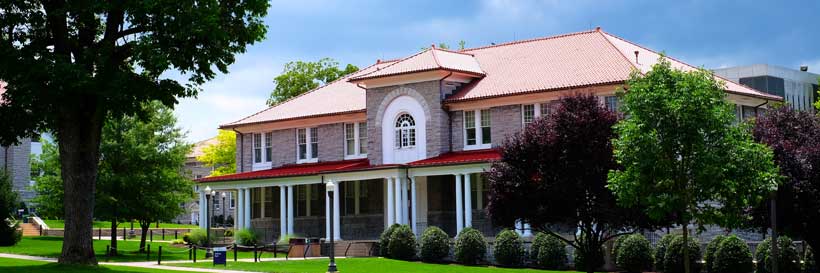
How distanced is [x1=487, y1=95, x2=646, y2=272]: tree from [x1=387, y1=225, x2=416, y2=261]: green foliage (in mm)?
13628

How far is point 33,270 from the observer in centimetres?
3192

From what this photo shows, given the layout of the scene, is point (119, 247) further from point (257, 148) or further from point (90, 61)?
point (90, 61)

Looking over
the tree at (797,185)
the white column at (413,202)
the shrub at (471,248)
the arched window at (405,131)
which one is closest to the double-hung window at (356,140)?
the arched window at (405,131)

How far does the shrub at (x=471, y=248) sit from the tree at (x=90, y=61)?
14.7m

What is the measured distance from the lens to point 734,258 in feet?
124

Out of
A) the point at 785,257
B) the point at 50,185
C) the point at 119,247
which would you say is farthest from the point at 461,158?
the point at 50,185

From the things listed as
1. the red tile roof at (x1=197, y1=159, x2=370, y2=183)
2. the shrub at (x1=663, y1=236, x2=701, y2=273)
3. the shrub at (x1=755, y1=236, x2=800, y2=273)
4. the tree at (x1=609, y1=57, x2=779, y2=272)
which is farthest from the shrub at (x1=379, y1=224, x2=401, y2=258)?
the tree at (x1=609, y1=57, x2=779, y2=272)

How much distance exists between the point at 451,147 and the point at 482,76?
406 centimetres

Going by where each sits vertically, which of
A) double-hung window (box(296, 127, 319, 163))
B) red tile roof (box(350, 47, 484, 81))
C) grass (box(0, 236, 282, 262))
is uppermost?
red tile roof (box(350, 47, 484, 81))

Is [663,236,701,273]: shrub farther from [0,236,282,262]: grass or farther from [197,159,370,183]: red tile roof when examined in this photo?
[0,236,282,262]: grass

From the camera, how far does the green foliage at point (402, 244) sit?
46781mm

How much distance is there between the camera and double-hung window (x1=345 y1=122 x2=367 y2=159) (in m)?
57.2

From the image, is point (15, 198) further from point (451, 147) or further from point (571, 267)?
point (571, 267)

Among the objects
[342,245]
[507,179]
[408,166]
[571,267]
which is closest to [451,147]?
[408,166]
